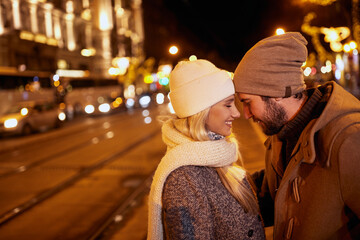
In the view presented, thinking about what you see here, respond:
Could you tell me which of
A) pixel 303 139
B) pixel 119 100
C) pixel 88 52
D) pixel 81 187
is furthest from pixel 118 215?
pixel 88 52

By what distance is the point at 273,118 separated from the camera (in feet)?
6.81

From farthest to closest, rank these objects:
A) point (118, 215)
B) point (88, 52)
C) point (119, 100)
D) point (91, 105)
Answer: point (88, 52) < point (119, 100) < point (91, 105) < point (118, 215)

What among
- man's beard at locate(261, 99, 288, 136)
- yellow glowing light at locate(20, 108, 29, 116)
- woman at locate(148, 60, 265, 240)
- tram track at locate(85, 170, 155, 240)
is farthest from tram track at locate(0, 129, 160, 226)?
yellow glowing light at locate(20, 108, 29, 116)

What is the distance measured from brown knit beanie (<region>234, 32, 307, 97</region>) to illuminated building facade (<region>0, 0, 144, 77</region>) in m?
13.9

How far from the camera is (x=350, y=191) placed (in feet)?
5.12

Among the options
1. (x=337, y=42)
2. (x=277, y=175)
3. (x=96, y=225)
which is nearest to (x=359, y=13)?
(x=337, y=42)

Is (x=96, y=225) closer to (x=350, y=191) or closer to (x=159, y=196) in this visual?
(x=159, y=196)

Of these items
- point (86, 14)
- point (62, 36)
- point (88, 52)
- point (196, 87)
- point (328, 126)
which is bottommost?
point (328, 126)

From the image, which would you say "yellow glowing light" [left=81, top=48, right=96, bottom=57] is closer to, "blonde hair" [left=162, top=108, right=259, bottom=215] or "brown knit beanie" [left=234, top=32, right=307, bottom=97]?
"blonde hair" [left=162, top=108, right=259, bottom=215]

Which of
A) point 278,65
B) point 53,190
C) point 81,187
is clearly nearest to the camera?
point 278,65

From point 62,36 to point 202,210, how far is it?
45377 mm

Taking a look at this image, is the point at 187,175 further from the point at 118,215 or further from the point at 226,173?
the point at 118,215

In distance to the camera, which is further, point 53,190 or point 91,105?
point 91,105

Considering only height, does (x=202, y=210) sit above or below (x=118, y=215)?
above
